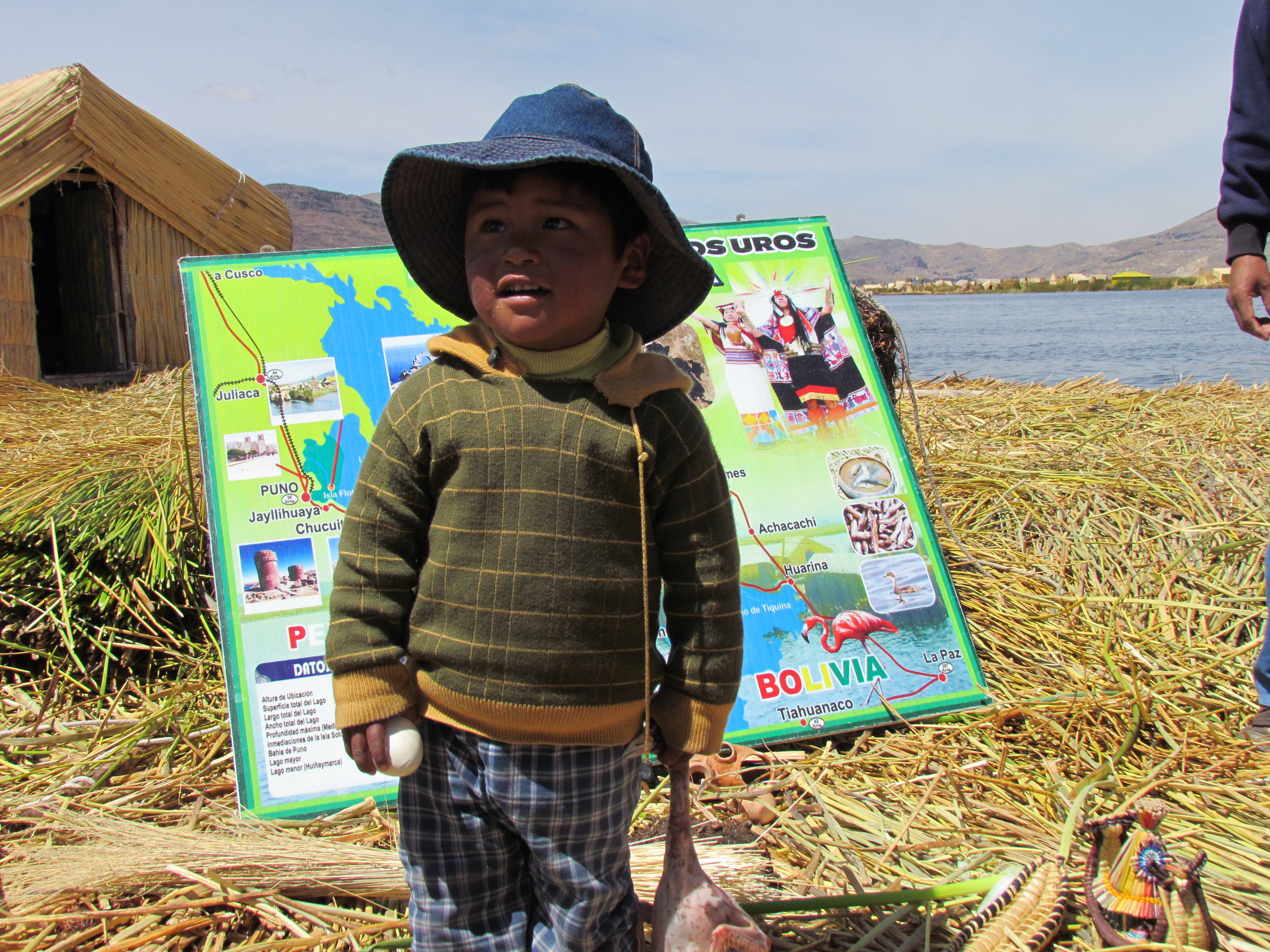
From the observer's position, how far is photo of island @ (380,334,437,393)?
2662 millimetres

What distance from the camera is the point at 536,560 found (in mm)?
1331

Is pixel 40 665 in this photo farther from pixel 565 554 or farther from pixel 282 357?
pixel 565 554

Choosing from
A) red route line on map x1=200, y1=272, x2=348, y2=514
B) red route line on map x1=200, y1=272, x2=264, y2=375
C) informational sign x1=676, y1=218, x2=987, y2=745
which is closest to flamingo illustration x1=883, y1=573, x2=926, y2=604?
informational sign x1=676, y1=218, x2=987, y2=745

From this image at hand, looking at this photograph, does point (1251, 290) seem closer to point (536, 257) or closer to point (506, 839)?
point (536, 257)

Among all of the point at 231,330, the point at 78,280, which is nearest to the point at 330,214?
the point at 78,280

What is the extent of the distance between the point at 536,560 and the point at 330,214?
30.0 m

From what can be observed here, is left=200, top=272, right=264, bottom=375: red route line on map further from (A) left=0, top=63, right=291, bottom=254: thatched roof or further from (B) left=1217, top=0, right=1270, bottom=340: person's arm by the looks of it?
(A) left=0, top=63, right=291, bottom=254: thatched roof

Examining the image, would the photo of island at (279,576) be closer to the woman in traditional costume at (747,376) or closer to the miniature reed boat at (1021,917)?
the woman in traditional costume at (747,376)

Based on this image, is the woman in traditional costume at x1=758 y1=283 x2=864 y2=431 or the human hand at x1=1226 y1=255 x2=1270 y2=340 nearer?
the human hand at x1=1226 y1=255 x2=1270 y2=340

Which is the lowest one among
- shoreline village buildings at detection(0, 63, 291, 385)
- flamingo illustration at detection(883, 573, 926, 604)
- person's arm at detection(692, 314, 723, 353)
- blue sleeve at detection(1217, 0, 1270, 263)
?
flamingo illustration at detection(883, 573, 926, 604)

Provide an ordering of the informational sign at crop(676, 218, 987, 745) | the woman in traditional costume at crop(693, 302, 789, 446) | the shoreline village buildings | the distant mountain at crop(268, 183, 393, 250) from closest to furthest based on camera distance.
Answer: the informational sign at crop(676, 218, 987, 745) < the woman in traditional costume at crop(693, 302, 789, 446) < the shoreline village buildings < the distant mountain at crop(268, 183, 393, 250)

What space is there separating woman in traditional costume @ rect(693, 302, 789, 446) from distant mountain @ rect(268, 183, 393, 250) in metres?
21.0

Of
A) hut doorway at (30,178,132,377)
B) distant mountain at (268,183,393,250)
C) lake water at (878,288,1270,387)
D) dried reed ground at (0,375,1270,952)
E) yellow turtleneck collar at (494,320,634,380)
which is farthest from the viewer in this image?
distant mountain at (268,183,393,250)

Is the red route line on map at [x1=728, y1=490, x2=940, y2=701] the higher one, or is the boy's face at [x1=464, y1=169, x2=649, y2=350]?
the boy's face at [x1=464, y1=169, x2=649, y2=350]
